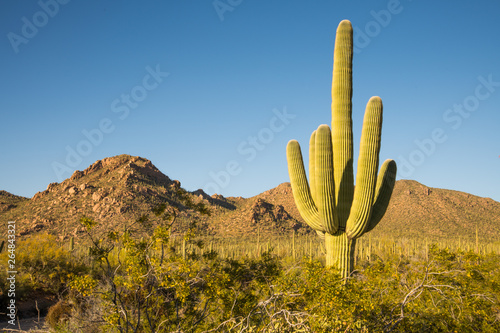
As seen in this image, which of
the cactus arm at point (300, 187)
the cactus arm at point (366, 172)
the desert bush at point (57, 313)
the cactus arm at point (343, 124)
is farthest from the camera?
the desert bush at point (57, 313)

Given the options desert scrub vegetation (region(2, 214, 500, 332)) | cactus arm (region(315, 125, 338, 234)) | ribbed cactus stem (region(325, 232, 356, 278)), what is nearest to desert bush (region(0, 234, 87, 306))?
desert scrub vegetation (region(2, 214, 500, 332))

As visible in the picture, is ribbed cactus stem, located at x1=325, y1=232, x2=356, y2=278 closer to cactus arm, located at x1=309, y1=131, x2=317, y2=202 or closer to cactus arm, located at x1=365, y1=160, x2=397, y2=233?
cactus arm, located at x1=365, y1=160, x2=397, y2=233

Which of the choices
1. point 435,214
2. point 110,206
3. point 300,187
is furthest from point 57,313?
point 435,214

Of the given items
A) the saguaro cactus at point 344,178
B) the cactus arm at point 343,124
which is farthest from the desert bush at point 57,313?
the cactus arm at point 343,124

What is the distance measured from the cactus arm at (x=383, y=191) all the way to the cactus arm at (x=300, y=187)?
47.9 inches

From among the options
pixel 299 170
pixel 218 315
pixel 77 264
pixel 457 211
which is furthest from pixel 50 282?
pixel 457 211

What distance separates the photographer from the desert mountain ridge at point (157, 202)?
36.1m

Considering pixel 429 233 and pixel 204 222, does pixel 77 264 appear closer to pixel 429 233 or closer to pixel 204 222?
pixel 204 222

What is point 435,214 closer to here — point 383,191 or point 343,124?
point 383,191

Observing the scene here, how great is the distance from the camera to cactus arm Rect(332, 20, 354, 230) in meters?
7.88

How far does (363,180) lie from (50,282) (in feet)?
46.7

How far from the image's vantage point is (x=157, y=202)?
3850 centimetres

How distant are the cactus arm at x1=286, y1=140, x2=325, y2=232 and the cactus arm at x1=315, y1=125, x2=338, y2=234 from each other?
1.28 feet

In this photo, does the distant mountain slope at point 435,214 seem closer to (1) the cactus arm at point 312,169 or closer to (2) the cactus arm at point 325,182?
(1) the cactus arm at point 312,169
